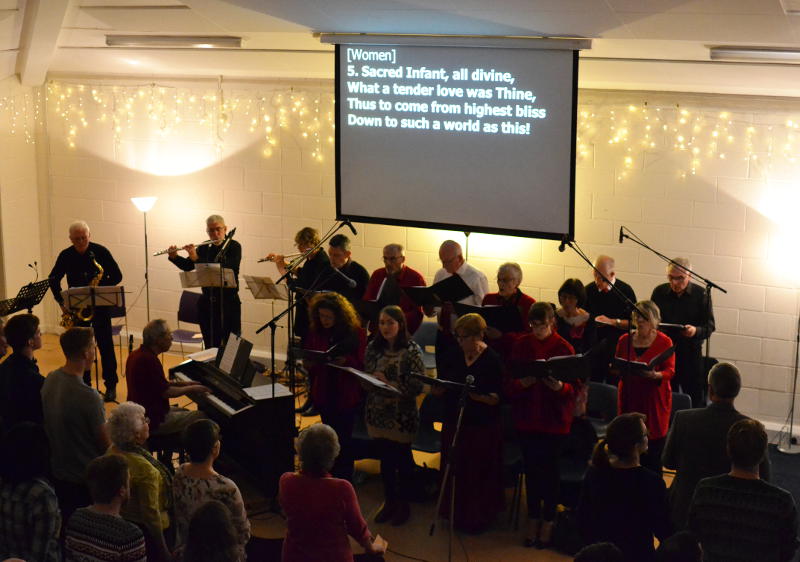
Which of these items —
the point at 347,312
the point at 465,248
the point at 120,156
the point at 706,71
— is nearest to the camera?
the point at 347,312

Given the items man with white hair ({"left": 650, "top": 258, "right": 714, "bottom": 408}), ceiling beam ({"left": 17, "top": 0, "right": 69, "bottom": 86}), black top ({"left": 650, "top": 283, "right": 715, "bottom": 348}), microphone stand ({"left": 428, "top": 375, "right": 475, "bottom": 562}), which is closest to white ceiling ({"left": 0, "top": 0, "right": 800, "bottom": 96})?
ceiling beam ({"left": 17, "top": 0, "right": 69, "bottom": 86})

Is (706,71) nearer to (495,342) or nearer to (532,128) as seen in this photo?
(532,128)

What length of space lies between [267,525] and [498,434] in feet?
4.93

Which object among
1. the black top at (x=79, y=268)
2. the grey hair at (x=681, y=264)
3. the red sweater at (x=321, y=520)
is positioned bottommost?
the red sweater at (x=321, y=520)

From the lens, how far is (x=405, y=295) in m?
7.16

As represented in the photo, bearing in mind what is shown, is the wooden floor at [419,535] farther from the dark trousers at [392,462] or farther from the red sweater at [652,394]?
the red sweater at [652,394]

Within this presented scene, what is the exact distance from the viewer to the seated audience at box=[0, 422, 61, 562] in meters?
3.91

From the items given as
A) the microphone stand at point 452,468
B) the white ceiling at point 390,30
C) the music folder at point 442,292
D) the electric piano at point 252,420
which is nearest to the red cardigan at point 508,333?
the music folder at point 442,292

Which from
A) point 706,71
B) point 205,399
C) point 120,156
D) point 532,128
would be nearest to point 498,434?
point 205,399

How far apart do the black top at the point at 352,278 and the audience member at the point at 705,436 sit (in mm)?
3283

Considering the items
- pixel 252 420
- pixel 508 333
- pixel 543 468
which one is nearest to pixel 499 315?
pixel 508 333

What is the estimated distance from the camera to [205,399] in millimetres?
5887

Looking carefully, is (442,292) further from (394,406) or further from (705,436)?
(705,436)

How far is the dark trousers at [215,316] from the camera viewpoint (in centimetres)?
831
